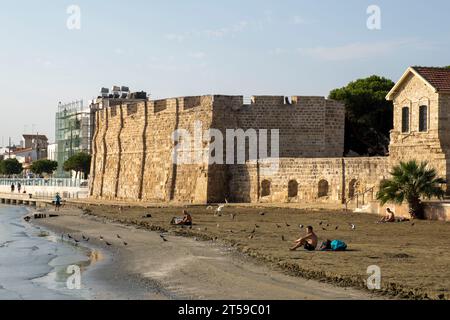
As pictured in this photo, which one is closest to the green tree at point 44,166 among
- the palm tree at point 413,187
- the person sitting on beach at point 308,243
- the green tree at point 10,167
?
the green tree at point 10,167

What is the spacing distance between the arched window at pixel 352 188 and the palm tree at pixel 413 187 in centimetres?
635

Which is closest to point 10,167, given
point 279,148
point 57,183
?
point 57,183

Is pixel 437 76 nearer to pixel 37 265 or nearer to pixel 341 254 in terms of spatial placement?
pixel 341 254

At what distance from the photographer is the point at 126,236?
2520cm

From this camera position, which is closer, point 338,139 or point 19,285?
point 19,285

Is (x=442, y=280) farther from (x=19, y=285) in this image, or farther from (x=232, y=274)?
(x=19, y=285)

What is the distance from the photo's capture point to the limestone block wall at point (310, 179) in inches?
1226

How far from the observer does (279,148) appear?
125 ft

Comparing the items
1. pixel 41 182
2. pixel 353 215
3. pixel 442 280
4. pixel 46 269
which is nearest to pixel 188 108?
pixel 353 215

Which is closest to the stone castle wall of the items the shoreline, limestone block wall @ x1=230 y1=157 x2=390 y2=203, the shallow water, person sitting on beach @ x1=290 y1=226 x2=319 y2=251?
limestone block wall @ x1=230 y1=157 x2=390 y2=203

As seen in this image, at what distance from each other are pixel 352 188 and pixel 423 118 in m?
5.12

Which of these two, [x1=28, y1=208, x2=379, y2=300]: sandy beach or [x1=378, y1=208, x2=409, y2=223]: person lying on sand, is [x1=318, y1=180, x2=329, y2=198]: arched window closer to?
[x1=378, y1=208, x2=409, y2=223]: person lying on sand

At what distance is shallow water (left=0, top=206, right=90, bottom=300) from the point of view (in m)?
14.9
